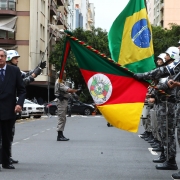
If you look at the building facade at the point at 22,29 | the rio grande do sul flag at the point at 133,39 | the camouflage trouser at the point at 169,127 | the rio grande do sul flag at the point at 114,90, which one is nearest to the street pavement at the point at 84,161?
the camouflage trouser at the point at 169,127

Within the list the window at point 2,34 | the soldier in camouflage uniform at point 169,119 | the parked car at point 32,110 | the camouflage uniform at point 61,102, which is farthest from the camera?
the window at point 2,34

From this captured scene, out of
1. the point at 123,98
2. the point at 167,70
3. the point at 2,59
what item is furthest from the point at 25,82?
the point at 167,70

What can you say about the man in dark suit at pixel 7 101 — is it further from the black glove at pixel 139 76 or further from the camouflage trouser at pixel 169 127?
the camouflage trouser at pixel 169 127

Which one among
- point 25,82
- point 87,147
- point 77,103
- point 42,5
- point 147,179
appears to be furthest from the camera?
point 42,5

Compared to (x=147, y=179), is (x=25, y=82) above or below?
above

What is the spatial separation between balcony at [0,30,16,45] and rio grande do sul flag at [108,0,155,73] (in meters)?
44.2

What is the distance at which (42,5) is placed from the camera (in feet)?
209

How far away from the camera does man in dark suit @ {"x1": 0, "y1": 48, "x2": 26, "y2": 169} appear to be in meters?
9.81

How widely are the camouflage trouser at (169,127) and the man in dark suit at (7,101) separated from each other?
7.64ft

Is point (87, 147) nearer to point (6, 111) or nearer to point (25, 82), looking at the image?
point (25, 82)

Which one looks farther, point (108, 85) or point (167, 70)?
point (108, 85)

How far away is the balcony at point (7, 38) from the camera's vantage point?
56.1 meters

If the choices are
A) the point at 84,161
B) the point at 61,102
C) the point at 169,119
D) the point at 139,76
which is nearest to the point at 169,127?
the point at 169,119

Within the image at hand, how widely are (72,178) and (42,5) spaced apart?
55966 mm
